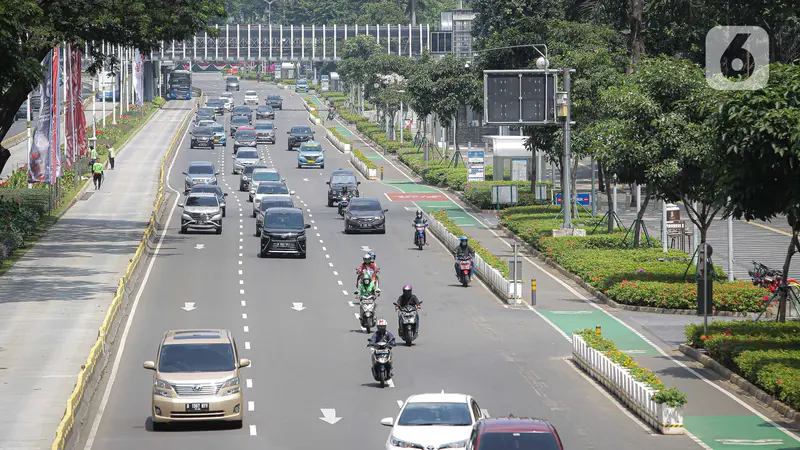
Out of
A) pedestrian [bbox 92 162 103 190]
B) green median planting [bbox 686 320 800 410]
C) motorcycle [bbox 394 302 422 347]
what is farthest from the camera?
pedestrian [bbox 92 162 103 190]

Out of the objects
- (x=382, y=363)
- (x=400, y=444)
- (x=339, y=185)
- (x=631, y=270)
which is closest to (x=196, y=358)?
(x=382, y=363)

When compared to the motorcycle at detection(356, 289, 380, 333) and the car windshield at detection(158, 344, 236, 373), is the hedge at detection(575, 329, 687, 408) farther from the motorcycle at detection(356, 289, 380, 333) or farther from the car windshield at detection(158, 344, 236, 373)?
the car windshield at detection(158, 344, 236, 373)

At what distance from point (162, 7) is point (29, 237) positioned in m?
11.0

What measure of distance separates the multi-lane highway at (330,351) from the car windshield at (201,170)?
56.8 ft

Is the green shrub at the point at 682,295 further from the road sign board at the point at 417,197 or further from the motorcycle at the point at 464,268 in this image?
the road sign board at the point at 417,197

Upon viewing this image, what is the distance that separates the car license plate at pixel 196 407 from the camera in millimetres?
25469

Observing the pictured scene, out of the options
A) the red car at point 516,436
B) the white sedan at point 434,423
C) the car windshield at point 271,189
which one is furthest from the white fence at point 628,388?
the car windshield at point 271,189

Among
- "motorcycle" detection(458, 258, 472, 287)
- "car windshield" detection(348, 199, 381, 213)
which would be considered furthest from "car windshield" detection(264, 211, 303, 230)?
"motorcycle" detection(458, 258, 472, 287)

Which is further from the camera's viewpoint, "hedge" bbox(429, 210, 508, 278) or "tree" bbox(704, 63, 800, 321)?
"hedge" bbox(429, 210, 508, 278)

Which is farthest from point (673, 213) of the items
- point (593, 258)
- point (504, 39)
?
point (504, 39)

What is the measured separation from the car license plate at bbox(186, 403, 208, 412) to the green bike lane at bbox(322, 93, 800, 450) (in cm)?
899

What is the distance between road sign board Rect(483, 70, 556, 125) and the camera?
5712cm

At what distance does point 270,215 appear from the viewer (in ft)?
174

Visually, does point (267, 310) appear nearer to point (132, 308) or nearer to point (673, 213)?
point (132, 308)
